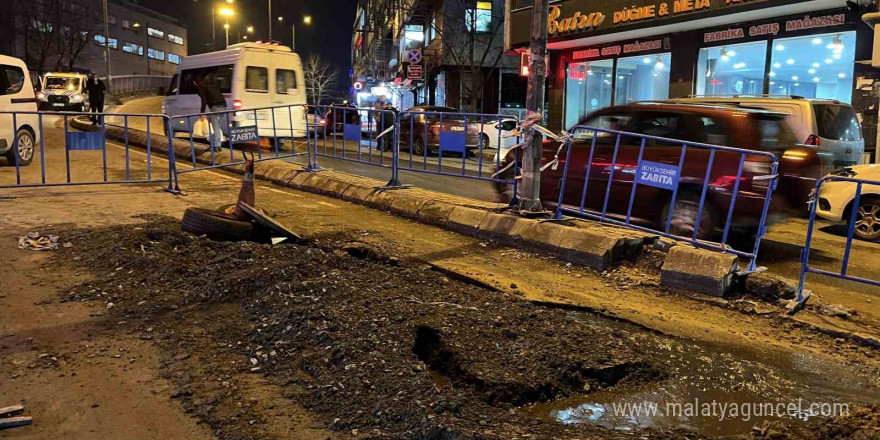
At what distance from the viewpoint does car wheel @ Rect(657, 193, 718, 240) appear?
23.6 ft

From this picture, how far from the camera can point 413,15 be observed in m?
37.7

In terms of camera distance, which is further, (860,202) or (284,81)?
(284,81)

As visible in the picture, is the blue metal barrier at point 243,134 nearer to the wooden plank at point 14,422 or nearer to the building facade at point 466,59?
the wooden plank at point 14,422

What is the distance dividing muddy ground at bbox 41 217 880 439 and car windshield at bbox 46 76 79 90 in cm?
2743

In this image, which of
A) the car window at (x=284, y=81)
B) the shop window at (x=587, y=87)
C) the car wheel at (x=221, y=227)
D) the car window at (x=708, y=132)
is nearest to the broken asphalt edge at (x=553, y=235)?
the car window at (x=708, y=132)

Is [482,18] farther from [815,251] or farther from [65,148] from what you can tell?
[815,251]

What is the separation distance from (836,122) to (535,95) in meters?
5.35

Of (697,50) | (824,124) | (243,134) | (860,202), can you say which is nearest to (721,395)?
(860,202)

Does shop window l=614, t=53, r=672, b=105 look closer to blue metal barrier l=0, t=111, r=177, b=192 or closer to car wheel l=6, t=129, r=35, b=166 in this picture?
blue metal barrier l=0, t=111, r=177, b=192

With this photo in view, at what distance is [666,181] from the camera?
668 centimetres

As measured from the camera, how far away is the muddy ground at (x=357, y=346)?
3398 millimetres

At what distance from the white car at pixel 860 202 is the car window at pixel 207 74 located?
13.5 meters

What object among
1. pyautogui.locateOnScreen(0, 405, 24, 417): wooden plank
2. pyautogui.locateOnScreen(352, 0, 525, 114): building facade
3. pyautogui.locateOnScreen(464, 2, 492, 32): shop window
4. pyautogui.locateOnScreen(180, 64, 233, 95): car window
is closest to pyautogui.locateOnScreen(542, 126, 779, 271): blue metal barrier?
pyautogui.locateOnScreen(0, 405, 24, 417): wooden plank

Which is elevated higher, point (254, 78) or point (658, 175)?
point (254, 78)
